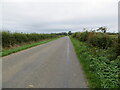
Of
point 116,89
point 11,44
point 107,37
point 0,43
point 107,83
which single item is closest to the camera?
point 116,89

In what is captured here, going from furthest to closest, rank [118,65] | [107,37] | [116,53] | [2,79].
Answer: [107,37] < [116,53] < [118,65] < [2,79]

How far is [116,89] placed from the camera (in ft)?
11.4

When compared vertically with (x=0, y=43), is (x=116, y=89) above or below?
below

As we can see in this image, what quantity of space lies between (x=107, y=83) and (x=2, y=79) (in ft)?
13.6

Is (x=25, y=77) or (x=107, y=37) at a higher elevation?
(x=107, y=37)

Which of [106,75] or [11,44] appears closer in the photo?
[106,75]

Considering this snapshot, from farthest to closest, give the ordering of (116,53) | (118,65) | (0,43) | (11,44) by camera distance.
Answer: (11,44), (0,43), (116,53), (118,65)

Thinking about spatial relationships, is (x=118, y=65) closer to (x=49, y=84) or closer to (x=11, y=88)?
(x=49, y=84)

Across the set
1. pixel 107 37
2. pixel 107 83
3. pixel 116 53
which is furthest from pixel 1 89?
pixel 107 37

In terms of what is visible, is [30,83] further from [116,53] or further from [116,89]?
[116,53]

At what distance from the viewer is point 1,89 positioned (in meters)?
3.71

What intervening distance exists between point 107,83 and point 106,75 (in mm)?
705

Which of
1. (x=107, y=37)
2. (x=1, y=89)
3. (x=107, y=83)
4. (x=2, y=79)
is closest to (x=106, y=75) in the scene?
(x=107, y=83)

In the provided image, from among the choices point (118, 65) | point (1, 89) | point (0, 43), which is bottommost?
point (1, 89)
